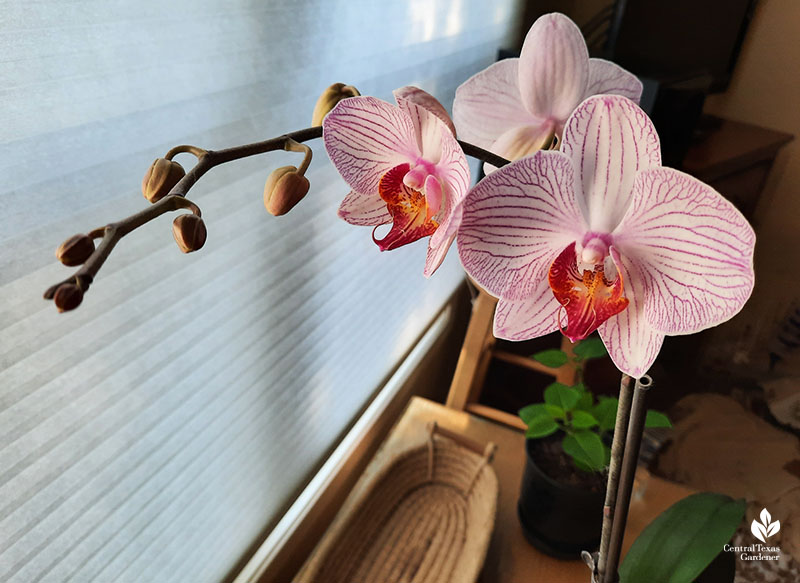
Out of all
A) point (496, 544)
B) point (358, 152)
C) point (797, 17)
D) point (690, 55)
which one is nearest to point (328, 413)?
point (496, 544)

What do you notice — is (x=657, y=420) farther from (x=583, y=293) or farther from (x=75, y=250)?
(x=75, y=250)

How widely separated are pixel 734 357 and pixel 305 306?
5.33 ft

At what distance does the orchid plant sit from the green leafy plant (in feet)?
1.32

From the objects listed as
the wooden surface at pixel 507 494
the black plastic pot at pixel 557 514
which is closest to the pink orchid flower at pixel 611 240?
the black plastic pot at pixel 557 514

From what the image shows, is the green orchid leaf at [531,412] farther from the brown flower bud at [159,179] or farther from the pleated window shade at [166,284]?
the brown flower bud at [159,179]

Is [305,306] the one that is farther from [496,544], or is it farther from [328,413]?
[496,544]

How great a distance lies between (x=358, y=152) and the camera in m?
0.36

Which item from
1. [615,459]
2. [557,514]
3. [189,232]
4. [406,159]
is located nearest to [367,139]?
[406,159]

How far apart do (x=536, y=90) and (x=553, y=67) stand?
0.02m

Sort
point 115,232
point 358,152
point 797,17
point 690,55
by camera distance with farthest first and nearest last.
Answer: point 797,17, point 690,55, point 358,152, point 115,232

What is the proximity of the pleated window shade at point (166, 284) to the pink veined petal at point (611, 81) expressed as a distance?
0.34m

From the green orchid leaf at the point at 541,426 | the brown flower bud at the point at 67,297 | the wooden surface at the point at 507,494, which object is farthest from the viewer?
the wooden surface at the point at 507,494

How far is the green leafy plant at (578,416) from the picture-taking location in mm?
750

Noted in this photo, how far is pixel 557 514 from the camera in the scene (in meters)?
0.87
